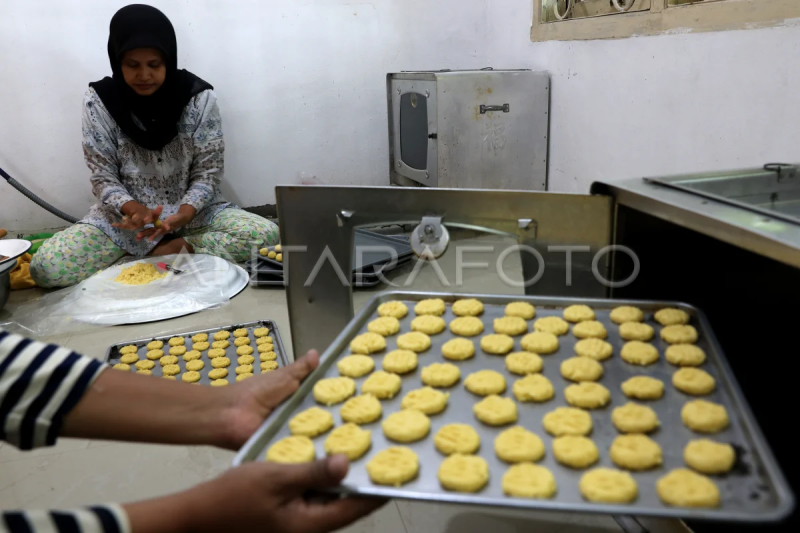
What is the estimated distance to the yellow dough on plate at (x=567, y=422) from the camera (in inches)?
37.3

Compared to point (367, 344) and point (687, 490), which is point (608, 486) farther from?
point (367, 344)

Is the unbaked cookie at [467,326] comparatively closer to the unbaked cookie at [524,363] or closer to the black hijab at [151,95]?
the unbaked cookie at [524,363]

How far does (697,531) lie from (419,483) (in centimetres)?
82

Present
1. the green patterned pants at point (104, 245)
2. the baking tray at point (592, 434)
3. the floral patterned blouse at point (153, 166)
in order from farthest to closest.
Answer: the floral patterned blouse at point (153, 166) < the green patterned pants at point (104, 245) < the baking tray at point (592, 434)

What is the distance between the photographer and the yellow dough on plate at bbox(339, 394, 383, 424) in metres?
1.01

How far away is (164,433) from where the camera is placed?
967 mm

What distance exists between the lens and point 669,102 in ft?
7.59

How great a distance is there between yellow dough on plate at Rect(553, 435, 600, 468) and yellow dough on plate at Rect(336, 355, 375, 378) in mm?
384

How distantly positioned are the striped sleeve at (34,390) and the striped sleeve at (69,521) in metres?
0.25

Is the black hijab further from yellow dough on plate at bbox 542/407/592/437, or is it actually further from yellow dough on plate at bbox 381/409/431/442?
yellow dough on plate at bbox 542/407/592/437

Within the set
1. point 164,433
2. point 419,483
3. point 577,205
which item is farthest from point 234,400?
point 577,205

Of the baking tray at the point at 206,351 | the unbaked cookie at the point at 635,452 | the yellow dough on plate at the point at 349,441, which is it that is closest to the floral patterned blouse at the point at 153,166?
the baking tray at the point at 206,351

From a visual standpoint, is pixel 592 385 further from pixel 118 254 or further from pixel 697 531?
pixel 118 254

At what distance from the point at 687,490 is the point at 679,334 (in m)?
0.40
